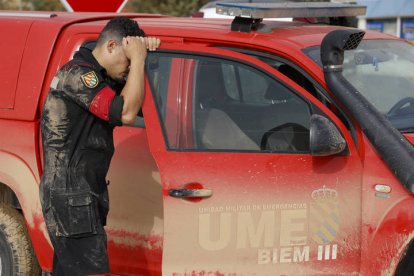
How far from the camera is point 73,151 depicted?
3754 mm

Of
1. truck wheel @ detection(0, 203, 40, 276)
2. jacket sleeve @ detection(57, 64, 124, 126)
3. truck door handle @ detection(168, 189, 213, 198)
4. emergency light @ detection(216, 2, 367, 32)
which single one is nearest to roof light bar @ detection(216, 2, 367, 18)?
emergency light @ detection(216, 2, 367, 32)

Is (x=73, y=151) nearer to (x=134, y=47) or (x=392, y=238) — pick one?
(x=134, y=47)

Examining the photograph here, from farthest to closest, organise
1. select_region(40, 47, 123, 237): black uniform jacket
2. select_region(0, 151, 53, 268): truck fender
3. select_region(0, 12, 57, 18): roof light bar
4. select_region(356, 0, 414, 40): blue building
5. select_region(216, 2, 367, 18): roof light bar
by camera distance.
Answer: select_region(356, 0, 414, 40): blue building, select_region(0, 12, 57, 18): roof light bar, select_region(0, 151, 53, 268): truck fender, select_region(216, 2, 367, 18): roof light bar, select_region(40, 47, 123, 237): black uniform jacket

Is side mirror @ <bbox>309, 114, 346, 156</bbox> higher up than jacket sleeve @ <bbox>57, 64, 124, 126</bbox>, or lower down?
lower down

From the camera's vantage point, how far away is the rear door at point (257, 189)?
3746mm

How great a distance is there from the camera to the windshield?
13.3ft

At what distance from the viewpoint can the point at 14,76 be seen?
14.9ft

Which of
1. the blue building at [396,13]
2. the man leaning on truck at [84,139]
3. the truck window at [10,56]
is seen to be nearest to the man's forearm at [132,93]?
the man leaning on truck at [84,139]

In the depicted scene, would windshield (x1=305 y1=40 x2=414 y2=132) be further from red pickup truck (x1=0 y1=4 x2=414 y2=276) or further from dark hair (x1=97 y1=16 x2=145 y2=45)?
dark hair (x1=97 y1=16 x2=145 y2=45)

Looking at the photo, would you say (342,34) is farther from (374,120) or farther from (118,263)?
(118,263)

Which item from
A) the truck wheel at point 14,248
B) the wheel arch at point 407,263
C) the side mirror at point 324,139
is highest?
the side mirror at point 324,139

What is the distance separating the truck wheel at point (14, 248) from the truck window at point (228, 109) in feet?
3.91

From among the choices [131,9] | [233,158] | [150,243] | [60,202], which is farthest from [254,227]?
[131,9]

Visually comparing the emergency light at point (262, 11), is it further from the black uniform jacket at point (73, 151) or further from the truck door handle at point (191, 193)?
the truck door handle at point (191, 193)
